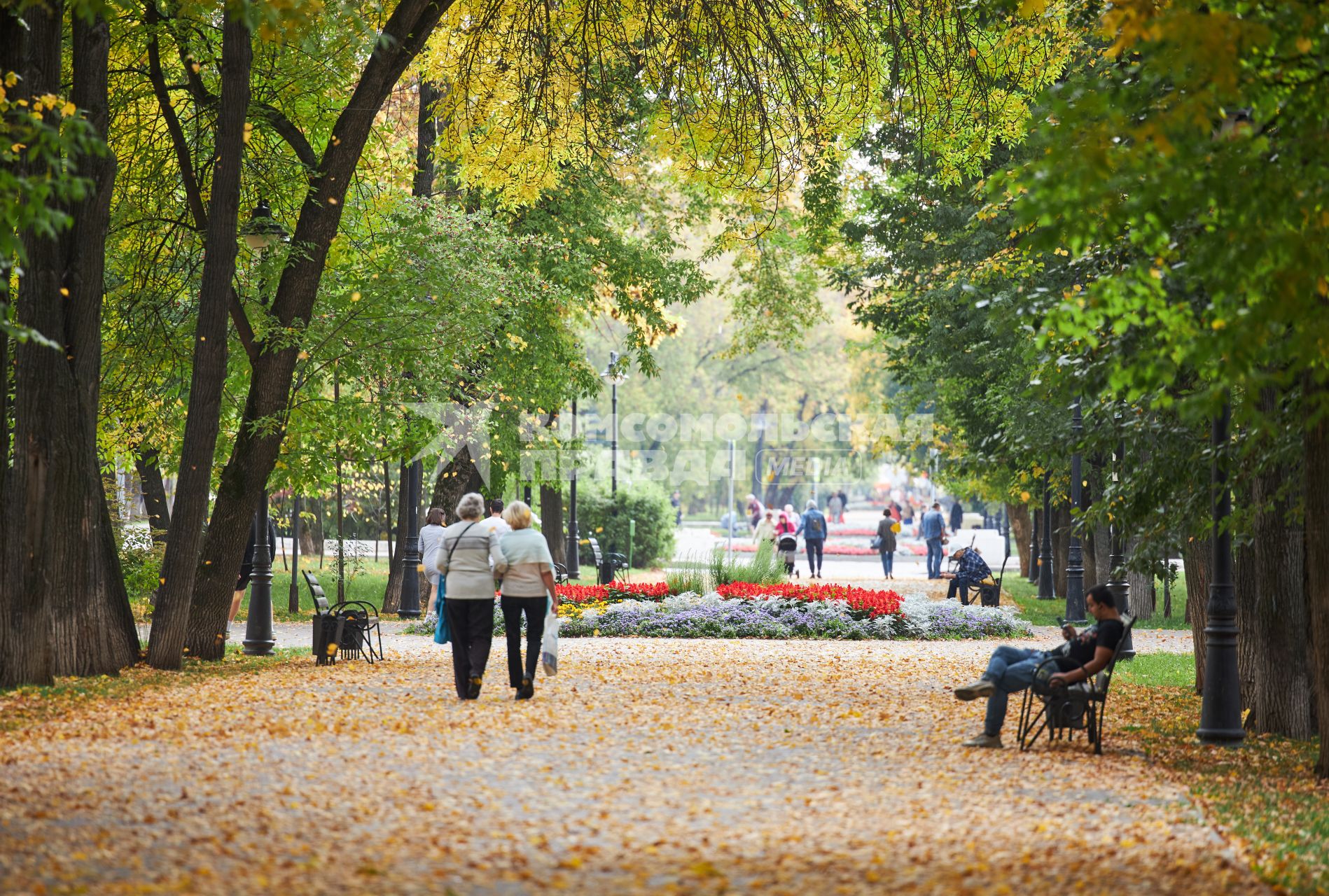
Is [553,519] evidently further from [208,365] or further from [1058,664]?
[1058,664]

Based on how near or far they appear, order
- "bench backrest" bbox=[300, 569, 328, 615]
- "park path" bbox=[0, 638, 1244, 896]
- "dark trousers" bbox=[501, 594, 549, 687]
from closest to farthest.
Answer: "park path" bbox=[0, 638, 1244, 896] < "dark trousers" bbox=[501, 594, 549, 687] < "bench backrest" bbox=[300, 569, 328, 615]

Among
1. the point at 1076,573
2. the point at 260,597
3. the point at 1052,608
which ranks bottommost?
the point at 1052,608

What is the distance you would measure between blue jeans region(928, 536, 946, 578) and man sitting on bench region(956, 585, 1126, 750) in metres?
22.4

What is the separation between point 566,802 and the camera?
7227 millimetres

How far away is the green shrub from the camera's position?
113 feet

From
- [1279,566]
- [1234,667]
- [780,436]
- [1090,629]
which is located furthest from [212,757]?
[780,436]

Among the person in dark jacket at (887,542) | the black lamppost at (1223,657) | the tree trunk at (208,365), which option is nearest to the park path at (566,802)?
the black lamppost at (1223,657)

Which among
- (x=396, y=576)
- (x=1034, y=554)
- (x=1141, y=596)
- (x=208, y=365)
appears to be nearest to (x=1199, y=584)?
(x=208, y=365)

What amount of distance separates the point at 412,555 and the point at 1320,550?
15.0 metres

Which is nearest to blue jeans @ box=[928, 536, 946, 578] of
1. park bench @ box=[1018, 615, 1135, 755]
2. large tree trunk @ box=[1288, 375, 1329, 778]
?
park bench @ box=[1018, 615, 1135, 755]

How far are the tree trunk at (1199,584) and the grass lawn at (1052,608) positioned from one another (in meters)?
8.39

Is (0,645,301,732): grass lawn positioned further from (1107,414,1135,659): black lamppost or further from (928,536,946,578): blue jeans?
(928,536,946,578): blue jeans

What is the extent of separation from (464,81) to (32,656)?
7214 mm

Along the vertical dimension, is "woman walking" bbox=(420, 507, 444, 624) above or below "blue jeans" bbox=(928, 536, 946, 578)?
above
